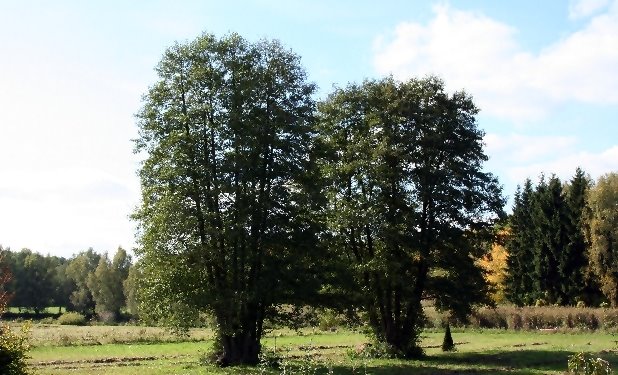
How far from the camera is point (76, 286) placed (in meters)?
124

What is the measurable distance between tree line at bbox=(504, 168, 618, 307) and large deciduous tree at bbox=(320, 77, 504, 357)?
140ft

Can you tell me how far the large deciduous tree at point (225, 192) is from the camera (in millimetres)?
28969

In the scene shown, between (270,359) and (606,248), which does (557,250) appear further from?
(270,359)

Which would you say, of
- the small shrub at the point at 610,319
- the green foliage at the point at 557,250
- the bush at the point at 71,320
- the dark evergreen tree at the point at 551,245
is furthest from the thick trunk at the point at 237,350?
the bush at the point at 71,320

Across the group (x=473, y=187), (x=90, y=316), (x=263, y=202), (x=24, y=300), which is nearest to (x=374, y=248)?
(x=473, y=187)

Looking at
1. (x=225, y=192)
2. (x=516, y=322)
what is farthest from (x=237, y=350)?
(x=516, y=322)

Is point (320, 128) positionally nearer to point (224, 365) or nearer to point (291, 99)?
point (291, 99)

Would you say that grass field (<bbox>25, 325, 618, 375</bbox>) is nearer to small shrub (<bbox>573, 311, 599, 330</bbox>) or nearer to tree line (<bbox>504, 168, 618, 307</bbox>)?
small shrub (<bbox>573, 311, 599, 330</bbox>)

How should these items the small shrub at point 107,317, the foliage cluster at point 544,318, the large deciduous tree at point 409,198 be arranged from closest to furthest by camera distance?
the large deciduous tree at point 409,198, the foliage cluster at point 544,318, the small shrub at point 107,317

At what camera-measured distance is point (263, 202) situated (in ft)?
96.9

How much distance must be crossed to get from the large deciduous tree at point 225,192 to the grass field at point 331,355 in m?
3.23

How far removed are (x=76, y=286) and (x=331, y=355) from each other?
100 m

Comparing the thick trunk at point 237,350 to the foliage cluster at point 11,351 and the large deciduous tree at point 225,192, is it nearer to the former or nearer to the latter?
the large deciduous tree at point 225,192

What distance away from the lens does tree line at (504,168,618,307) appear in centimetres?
7212
